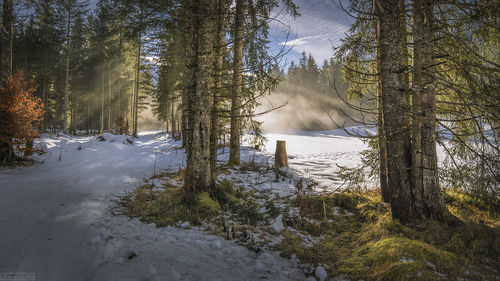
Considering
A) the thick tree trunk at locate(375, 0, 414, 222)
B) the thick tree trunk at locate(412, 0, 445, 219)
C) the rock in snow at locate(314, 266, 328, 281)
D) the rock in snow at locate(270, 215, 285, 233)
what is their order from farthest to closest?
the rock in snow at locate(270, 215, 285, 233) < the thick tree trunk at locate(375, 0, 414, 222) < the thick tree trunk at locate(412, 0, 445, 219) < the rock in snow at locate(314, 266, 328, 281)

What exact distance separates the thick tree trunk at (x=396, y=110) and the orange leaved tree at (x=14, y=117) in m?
10.5

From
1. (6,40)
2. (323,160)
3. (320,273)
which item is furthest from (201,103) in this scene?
(323,160)

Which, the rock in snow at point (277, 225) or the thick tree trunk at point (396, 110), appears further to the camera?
the rock in snow at point (277, 225)

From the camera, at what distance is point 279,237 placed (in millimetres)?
3445

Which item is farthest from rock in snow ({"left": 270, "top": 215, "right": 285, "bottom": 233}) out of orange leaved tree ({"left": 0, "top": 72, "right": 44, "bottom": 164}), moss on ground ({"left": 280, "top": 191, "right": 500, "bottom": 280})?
orange leaved tree ({"left": 0, "top": 72, "right": 44, "bottom": 164})

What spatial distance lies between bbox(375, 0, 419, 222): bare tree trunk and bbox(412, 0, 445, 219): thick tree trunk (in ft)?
0.44

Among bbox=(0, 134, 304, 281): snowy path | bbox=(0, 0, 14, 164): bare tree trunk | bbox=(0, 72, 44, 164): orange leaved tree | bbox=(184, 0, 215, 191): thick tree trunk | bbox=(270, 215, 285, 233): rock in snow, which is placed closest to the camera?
bbox=(0, 134, 304, 281): snowy path

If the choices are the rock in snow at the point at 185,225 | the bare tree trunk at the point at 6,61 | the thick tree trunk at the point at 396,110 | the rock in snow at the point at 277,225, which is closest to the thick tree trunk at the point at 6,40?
the bare tree trunk at the point at 6,61

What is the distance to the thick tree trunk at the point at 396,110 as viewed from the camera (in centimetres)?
353

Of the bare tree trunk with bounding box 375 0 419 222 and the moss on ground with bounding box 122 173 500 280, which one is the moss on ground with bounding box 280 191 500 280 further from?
the bare tree trunk with bounding box 375 0 419 222

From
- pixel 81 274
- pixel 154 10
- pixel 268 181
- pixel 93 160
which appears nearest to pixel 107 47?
pixel 93 160

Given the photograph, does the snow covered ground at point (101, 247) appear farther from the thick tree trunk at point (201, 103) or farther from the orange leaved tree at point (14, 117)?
the orange leaved tree at point (14, 117)

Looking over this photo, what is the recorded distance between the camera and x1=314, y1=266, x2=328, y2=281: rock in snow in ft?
8.10

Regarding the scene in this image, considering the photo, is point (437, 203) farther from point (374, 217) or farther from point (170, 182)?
point (170, 182)
